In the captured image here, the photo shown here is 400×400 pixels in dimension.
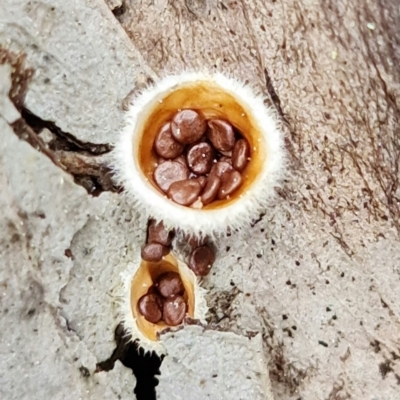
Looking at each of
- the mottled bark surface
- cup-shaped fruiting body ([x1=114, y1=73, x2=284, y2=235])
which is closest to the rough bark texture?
the mottled bark surface

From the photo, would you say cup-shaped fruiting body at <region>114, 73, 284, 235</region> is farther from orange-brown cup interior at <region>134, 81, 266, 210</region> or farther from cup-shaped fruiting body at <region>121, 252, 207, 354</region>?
cup-shaped fruiting body at <region>121, 252, 207, 354</region>

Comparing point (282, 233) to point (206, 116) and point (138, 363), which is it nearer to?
point (206, 116)

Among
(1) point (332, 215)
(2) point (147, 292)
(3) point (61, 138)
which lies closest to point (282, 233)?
(1) point (332, 215)

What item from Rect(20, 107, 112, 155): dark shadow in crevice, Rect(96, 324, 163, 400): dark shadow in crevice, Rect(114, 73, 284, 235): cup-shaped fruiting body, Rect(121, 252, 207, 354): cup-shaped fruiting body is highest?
Rect(20, 107, 112, 155): dark shadow in crevice

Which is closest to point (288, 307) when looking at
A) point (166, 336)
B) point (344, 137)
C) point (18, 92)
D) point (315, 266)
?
point (315, 266)

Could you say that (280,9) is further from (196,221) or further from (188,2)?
(196,221)

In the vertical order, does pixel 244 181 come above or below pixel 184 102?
below
